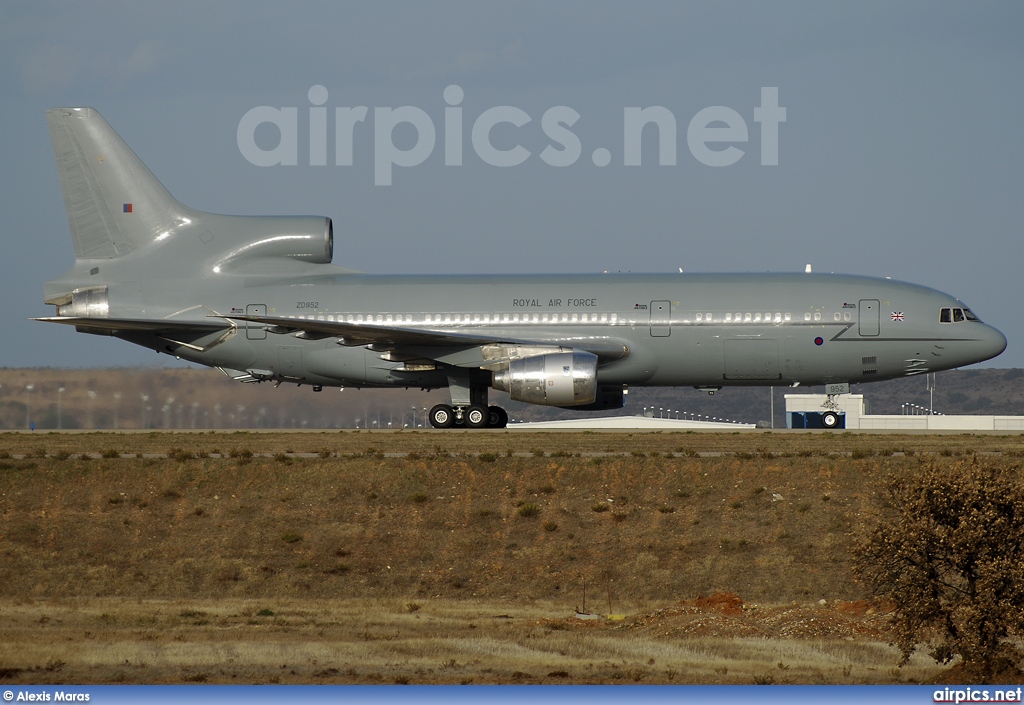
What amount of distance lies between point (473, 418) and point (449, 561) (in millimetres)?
14505

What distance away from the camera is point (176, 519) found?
85.7 feet

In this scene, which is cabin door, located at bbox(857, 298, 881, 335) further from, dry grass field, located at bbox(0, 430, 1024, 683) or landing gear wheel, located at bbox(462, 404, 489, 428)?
landing gear wheel, located at bbox(462, 404, 489, 428)

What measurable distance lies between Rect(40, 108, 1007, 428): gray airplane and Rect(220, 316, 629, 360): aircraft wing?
0.07 meters

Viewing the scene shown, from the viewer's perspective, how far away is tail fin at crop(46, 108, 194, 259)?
40.7 metres

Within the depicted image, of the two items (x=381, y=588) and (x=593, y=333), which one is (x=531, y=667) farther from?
(x=593, y=333)

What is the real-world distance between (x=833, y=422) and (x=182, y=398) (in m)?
22.4

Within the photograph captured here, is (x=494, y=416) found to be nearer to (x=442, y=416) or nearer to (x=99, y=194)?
(x=442, y=416)

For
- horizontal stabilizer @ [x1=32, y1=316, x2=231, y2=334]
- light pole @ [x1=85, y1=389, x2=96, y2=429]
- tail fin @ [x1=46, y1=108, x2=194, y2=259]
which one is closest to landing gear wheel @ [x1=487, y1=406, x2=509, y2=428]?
horizontal stabilizer @ [x1=32, y1=316, x2=231, y2=334]

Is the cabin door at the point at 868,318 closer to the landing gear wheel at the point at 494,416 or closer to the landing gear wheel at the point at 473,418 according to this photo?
the landing gear wheel at the point at 494,416

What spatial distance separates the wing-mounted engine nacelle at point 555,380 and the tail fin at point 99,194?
44.0ft

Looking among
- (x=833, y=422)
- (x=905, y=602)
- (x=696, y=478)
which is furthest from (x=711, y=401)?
(x=905, y=602)

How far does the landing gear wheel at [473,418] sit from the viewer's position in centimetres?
3850

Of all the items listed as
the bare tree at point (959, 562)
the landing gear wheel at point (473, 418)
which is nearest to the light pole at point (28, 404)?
the landing gear wheel at point (473, 418)

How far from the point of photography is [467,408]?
127 ft
